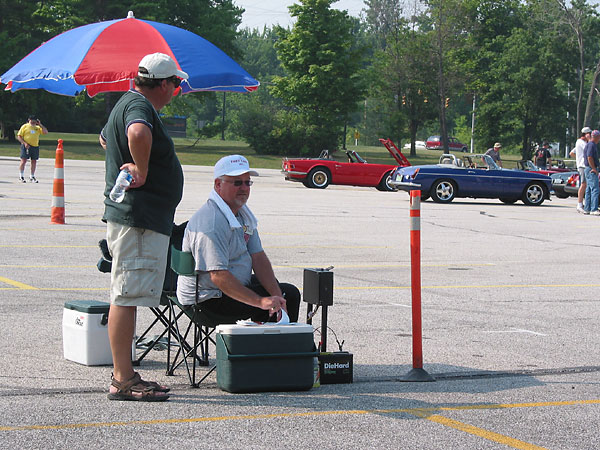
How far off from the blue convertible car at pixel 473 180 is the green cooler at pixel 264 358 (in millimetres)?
19308

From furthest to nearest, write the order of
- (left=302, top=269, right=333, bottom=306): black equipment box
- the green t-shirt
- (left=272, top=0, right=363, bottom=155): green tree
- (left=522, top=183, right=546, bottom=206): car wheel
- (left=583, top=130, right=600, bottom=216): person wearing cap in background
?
(left=272, top=0, right=363, bottom=155): green tree < (left=522, top=183, right=546, bottom=206): car wheel < (left=583, top=130, right=600, bottom=216): person wearing cap in background < (left=302, top=269, right=333, bottom=306): black equipment box < the green t-shirt

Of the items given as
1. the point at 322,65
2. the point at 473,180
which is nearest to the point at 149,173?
the point at 473,180

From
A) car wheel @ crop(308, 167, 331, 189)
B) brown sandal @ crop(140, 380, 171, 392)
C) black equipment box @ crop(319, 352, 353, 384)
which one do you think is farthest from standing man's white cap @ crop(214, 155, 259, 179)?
car wheel @ crop(308, 167, 331, 189)

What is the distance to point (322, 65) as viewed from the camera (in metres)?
69.2

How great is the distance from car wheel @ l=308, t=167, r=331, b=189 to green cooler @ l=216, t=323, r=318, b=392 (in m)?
→ 24.9

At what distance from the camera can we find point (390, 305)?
9.59 m

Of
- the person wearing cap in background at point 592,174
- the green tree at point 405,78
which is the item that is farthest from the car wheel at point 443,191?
the green tree at point 405,78

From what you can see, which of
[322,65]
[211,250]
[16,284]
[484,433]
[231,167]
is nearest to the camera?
[484,433]

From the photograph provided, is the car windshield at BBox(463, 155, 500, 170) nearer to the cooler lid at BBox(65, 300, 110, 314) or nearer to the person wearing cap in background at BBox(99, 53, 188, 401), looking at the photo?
the cooler lid at BBox(65, 300, 110, 314)

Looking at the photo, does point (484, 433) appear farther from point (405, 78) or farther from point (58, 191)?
point (405, 78)

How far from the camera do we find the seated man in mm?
6051

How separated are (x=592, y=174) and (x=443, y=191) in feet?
15.2

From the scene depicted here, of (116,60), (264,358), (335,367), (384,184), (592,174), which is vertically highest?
(116,60)

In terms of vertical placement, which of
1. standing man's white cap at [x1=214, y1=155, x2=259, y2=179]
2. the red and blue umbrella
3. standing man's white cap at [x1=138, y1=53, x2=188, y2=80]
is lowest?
standing man's white cap at [x1=214, y1=155, x2=259, y2=179]
